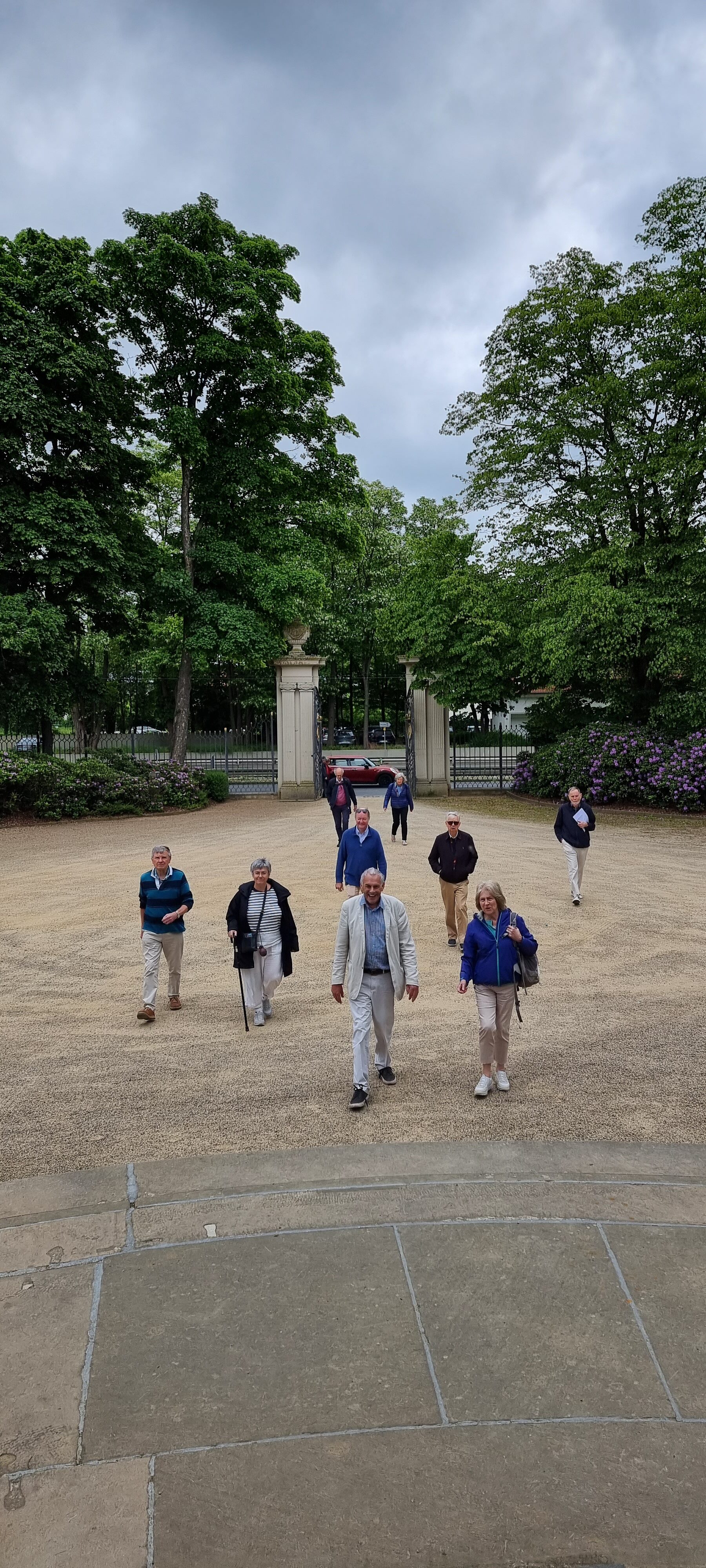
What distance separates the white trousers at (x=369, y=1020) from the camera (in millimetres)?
5730

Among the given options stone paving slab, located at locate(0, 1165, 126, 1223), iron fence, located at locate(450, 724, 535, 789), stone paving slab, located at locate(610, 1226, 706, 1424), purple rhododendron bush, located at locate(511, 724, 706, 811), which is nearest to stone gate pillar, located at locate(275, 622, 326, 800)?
iron fence, located at locate(450, 724, 535, 789)

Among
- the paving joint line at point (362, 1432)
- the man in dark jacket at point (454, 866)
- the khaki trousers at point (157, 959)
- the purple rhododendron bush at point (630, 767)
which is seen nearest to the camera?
the paving joint line at point (362, 1432)

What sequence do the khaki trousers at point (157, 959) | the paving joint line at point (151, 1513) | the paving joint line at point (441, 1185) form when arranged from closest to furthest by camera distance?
the paving joint line at point (151, 1513)
the paving joint line at point (441, 1185)
the khaki trousers at point (157, 959)

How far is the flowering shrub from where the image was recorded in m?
20.0

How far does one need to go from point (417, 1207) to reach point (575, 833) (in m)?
7.13

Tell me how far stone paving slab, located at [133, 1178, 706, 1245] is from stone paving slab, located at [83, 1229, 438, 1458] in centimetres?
16

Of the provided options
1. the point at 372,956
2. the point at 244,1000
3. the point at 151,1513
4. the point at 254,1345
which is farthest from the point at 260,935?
the point at 151,1513

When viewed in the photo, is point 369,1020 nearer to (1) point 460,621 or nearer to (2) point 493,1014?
(2) point 493,1014

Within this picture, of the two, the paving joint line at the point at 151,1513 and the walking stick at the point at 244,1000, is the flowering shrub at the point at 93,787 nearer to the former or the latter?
the walking stick at the point at 244,1000

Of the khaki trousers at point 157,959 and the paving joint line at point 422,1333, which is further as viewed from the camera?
the khaki trousers at point 157,959

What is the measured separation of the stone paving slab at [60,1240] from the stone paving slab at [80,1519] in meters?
1.18

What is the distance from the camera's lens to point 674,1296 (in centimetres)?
380

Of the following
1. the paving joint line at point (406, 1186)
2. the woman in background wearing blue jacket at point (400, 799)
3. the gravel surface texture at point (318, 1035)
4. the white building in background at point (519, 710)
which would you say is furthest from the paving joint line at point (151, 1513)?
the white building in background at point (519, 710)

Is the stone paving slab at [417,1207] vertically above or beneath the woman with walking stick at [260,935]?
beneath
